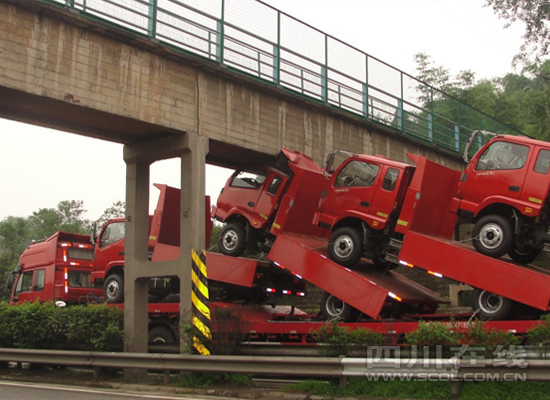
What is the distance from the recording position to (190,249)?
12352 mm

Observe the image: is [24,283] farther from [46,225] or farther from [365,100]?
[46,225]

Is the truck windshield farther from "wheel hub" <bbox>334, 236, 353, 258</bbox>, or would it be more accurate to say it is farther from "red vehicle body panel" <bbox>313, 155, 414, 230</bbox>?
"wheel hub" <bbox>334, 236, 353, 258</bbox>

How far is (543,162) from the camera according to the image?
10.9m

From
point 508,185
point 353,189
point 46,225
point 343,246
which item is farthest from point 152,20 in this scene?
point 46,225

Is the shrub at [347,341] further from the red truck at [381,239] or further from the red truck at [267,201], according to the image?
the red truck at [267,201]

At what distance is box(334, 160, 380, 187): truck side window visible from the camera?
12.7 meters

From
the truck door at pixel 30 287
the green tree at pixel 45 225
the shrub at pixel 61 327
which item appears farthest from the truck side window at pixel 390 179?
the green tree at pixel 45 225

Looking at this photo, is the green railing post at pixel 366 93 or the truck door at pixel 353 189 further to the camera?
the green railing post at pixel 366 93

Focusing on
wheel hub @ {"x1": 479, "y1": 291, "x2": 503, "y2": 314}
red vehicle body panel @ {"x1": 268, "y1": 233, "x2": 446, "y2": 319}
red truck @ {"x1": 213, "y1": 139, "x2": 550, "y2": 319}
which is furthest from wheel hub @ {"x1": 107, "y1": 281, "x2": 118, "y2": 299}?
wheel hub @ {"x1": 479, "y1": 291, "x2": 503, "y2": 314}

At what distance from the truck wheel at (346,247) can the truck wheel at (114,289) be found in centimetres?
582

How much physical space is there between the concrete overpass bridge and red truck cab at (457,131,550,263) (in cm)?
477

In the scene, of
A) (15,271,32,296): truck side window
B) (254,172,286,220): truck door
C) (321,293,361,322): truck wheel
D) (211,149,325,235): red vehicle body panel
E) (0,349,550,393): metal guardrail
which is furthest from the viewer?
(15,271,32,296): truck side window

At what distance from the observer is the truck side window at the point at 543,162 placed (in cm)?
1088

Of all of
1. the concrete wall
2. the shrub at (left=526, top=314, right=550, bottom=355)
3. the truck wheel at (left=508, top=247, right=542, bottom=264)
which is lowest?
the shrub at (left=526, top=314, right=550, bottom=355)
